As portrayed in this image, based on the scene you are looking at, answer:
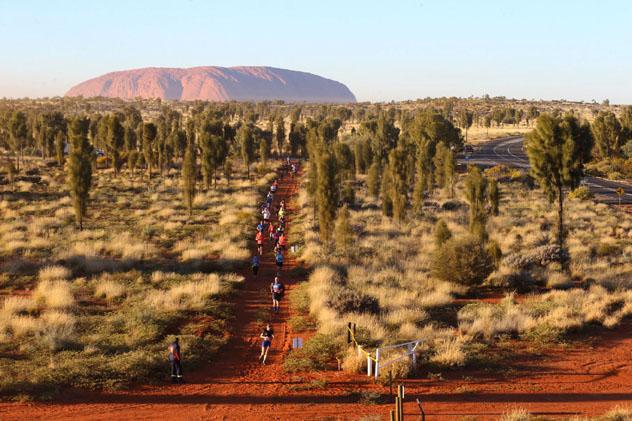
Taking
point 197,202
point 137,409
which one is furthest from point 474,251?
point 197,202

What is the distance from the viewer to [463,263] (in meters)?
20.8

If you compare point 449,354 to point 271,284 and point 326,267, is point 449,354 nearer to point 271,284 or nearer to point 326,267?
point 271,284

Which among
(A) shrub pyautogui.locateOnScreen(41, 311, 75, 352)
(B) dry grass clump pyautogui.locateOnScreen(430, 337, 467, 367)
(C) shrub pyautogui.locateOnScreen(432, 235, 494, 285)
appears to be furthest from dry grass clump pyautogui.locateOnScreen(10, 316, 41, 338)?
(C) shrub pyautogui.locateOnScreen(432, 235, 494, 285)

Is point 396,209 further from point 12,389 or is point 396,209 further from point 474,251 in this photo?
point 12,389

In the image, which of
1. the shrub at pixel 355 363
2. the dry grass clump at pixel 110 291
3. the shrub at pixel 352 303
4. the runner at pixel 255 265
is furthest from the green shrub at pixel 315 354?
the runner at pixel 255 265

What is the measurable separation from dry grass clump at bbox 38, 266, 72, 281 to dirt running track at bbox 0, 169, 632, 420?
32.9 feet

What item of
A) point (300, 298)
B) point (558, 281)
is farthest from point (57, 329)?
point (558, 281)

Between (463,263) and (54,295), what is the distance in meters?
13.5

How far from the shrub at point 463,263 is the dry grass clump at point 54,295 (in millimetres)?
12469

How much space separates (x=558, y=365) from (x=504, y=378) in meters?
1.74

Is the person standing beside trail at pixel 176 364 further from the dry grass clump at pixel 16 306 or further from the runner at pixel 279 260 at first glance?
the runner at pixel 279 260

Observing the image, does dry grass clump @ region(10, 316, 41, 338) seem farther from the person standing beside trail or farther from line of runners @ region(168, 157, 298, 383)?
the person standing beside trail

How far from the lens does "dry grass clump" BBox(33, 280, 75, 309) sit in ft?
57.7

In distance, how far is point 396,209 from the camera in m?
35.5
